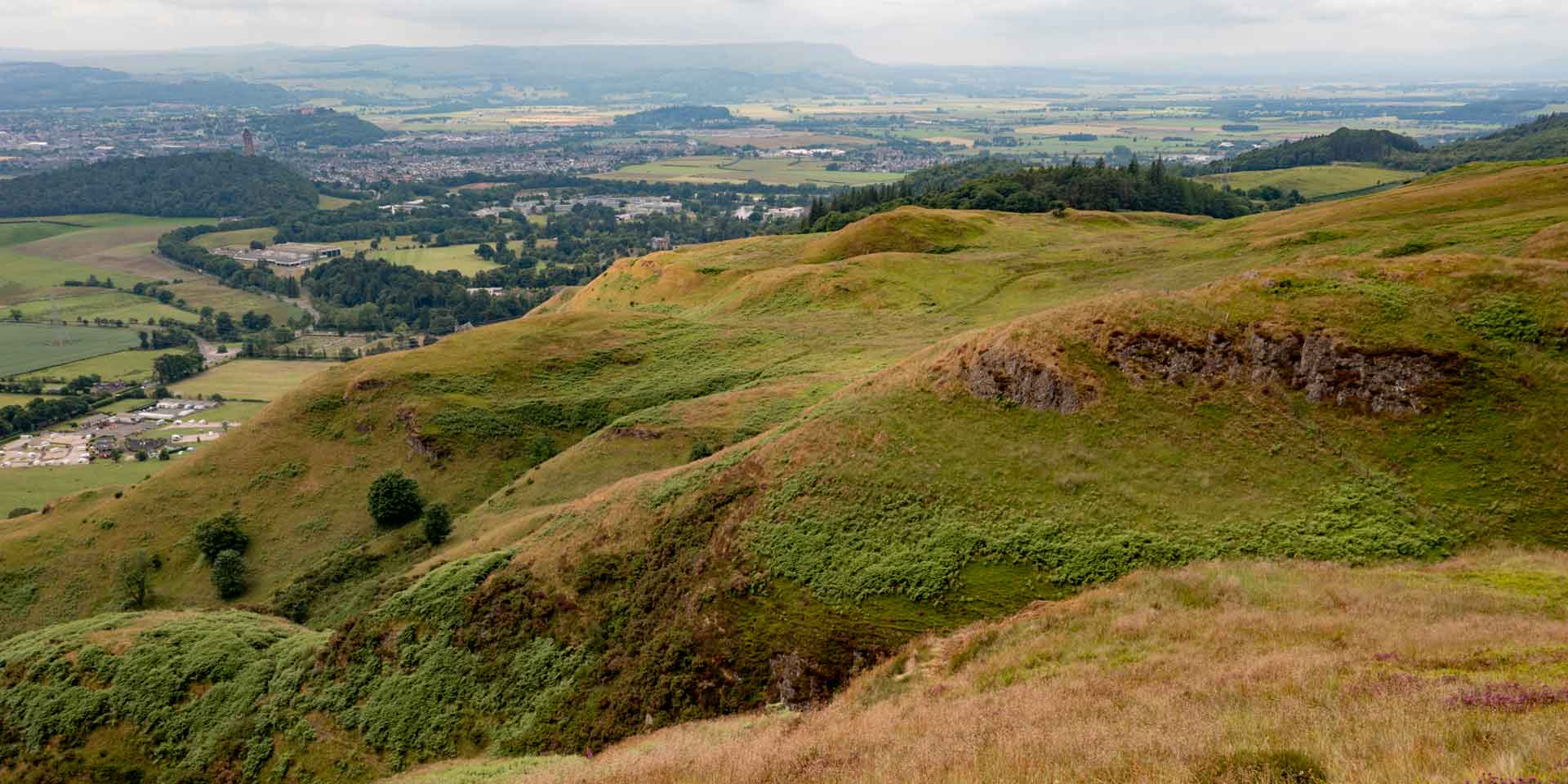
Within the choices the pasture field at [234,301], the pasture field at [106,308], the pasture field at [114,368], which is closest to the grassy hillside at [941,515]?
the pasture field at [114,368]

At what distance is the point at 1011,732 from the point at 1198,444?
57.4 ft

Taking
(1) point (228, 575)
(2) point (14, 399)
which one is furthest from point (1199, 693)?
(2) point (14, 399)

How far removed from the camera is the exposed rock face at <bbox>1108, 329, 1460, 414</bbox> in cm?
2825

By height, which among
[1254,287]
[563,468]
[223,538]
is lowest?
[223,538]

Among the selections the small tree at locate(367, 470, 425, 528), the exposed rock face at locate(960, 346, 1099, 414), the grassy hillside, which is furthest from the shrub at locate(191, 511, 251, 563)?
the exposed rock face at locate(960, 346, 1099, 414)

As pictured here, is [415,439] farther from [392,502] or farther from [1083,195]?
[1083,195]

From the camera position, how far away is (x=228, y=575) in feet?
Result: 171

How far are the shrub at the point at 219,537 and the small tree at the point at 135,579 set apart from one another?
3043 millimetres

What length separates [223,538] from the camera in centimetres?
5509

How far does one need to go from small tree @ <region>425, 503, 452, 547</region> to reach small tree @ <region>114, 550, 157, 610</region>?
774 inches

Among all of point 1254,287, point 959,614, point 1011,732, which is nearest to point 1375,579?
point 959,614

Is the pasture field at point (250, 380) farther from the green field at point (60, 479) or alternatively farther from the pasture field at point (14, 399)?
the green field at point (60, 479)

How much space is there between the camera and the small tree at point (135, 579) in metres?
51.9

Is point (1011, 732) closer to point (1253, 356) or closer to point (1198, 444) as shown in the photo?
point (1198, 444)
